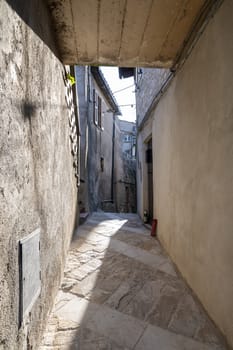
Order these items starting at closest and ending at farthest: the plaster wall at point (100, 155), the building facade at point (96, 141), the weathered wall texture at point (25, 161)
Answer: the weathered wall texture at point (25, 161), the building facade at point (96, 141), the plaster wall at point (100, 155)

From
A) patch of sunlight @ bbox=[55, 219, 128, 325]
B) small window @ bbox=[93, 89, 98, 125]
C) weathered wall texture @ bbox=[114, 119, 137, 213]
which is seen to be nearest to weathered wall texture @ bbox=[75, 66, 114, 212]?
small window @ bbox=[93, 89, 98, 125]

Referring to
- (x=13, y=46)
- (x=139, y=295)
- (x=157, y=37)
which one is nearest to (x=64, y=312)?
(x=139, y=295)

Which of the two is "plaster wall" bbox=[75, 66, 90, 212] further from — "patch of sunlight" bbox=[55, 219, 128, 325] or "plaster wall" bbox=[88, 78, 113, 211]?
"patch of sunlight" bbox=[55, 219, 128, 325]

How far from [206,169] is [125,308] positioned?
1.25m

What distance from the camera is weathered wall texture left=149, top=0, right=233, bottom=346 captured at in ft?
4.87

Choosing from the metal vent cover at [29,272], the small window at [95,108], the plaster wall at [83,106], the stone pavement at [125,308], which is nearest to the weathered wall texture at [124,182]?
the small window at [95,108]

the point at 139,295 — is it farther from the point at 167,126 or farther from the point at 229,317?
the point at 167,126

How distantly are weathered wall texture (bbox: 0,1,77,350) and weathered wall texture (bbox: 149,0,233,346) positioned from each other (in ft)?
3.76

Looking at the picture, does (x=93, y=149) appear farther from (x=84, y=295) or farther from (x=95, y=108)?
(x=84, y=295)

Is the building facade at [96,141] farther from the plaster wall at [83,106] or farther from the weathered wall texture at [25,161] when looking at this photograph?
the weathered wall texture at [25,161]

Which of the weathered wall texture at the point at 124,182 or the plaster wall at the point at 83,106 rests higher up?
the plaster wall at the point at 83,106

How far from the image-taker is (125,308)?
74.6 inches

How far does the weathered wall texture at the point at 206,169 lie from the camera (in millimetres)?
1485

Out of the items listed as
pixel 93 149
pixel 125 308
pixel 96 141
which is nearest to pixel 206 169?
pixel 125 308
